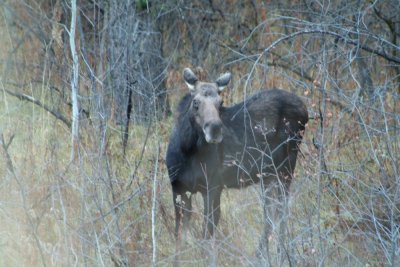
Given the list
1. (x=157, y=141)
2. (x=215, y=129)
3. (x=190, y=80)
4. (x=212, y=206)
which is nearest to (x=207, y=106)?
(x=215, y=129)

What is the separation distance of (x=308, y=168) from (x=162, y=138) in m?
3.39

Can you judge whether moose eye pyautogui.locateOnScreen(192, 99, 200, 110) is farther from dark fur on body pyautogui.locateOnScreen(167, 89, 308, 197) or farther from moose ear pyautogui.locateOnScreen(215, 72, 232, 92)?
moose ear pyautogui.locateOnScreen(215, 72, 232, 92)

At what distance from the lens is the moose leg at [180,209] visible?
25.2 feet

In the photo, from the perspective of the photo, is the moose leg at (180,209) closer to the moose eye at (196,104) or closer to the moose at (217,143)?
the moose at (217,143)

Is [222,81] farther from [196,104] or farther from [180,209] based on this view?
[180,209]

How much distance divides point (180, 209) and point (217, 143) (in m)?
0.79

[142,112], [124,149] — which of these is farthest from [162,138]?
[124,149]

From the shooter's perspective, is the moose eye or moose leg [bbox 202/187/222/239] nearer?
moose leg [bbox 202/187/222/239]

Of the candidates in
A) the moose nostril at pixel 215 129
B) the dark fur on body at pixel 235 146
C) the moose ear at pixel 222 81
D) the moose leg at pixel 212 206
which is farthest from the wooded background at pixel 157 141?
the moose nostril at pixel 215 129

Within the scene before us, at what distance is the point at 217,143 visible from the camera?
28.4ft

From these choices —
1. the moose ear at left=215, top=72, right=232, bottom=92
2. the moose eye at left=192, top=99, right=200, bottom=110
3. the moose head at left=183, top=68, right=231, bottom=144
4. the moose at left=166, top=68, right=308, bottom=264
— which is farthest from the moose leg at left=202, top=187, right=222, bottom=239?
the moose ear at left=215, top=72, right=232, bottom=92

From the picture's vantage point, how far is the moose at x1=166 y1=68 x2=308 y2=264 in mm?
8422

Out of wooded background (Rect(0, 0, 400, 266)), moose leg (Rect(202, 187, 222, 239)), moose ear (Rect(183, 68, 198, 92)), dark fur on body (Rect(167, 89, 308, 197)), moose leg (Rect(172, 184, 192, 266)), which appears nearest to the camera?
wooded background (Rect(0, 0, 400, 266))

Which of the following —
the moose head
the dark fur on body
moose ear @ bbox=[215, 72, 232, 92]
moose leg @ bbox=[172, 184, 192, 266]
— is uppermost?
moose ear @ bbox=[215, 72, 232, 92]
